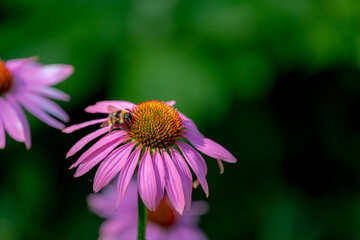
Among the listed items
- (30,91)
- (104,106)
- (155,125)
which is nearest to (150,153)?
(155,125)

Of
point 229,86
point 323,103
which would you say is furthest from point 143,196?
point 323,103

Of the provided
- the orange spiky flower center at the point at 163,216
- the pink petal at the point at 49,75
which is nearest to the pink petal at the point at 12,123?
the pink petal at the point at 49,75

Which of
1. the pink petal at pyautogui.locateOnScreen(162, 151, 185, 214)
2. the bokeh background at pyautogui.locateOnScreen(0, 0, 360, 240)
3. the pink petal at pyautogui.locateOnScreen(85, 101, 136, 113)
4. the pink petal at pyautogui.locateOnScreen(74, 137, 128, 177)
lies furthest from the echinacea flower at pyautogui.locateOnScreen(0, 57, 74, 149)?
the bokeh background at pyautogui.locateOnScreen(0, 0, 360, 240)

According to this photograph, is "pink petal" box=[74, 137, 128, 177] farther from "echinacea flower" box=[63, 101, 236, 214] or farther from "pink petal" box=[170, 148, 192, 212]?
"pink petal" box=[170, 148, 192, 212]

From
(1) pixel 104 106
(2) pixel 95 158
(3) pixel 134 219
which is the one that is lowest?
(3) pixel 134 219

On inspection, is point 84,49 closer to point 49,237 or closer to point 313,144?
point 49,237

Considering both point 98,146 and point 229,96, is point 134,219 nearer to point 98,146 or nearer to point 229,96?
point 229,96
